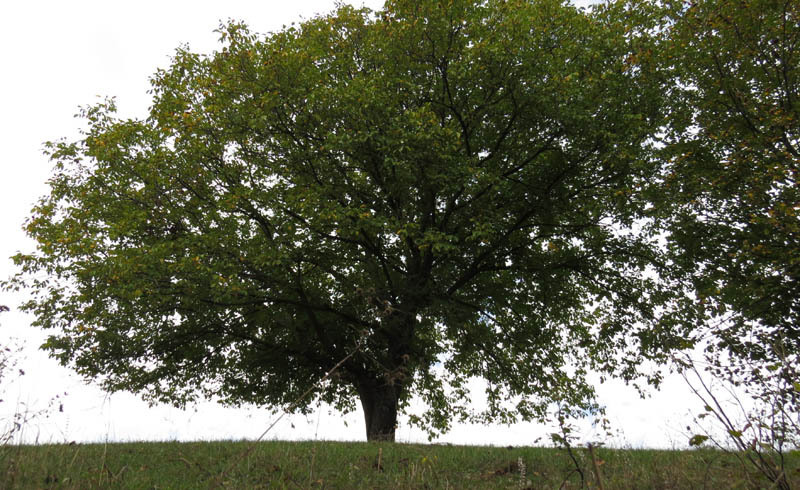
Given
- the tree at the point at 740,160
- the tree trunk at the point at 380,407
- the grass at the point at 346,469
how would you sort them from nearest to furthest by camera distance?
the grass at the point at 346,469
the tree at the point at 740,160
the tree trunk at the point at 380,407

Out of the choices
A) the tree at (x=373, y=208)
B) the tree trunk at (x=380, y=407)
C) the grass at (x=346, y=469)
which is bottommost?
the grass at (x=346, y=469)

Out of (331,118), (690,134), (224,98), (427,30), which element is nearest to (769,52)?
(690,134)

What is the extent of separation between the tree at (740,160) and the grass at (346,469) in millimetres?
5454

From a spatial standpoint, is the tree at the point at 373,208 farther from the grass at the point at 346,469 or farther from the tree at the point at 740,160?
the grass at the point at 346,469

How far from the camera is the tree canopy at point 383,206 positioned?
1368cm

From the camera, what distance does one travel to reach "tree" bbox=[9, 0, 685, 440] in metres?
13.7

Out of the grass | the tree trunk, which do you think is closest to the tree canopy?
the tree trunk

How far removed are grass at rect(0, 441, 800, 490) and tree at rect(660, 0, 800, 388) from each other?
5.45 m

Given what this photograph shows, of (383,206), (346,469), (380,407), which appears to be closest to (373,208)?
(383,206)

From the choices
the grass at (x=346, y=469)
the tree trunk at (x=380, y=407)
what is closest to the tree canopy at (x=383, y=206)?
the tree trunk at (x=380, y=407)

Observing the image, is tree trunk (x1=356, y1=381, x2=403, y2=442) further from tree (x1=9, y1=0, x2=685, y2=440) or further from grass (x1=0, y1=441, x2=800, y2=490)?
grass (x1=0, y1=441, x2=800, y2=490)

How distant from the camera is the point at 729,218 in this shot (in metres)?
14.3

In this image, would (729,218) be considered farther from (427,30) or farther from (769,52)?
(427,30)

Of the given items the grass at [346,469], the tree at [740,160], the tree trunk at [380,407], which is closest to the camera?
the grass at [346,469]
